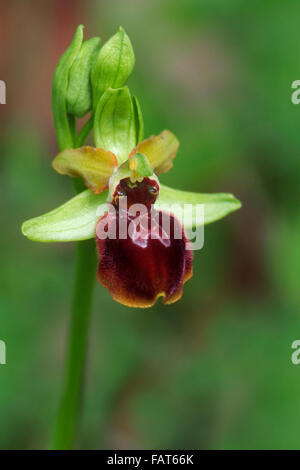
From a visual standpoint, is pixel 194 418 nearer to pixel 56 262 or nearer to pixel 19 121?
pixel 56 262

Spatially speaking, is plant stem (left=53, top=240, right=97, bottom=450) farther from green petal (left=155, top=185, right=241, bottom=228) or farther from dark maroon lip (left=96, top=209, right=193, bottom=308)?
green petal (left=155, top=185, right=241, bottom=228)

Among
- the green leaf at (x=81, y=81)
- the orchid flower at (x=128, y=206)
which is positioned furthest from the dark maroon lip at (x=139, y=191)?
the green leaf at (x=81, y=81)

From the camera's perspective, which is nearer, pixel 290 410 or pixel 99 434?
pixel 290 410

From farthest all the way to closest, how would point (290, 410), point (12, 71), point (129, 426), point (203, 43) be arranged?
point (203, 43)
point (12, 71)
point (129, 426)
point (290, 410)

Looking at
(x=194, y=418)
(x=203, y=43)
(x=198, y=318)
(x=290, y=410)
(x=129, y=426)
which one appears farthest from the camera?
(x=203, y=43)

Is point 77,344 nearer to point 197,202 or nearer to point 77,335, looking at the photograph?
point 77,335

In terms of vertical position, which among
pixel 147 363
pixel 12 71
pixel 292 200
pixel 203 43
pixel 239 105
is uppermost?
pixel 203 43

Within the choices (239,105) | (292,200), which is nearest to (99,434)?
(292,200)
